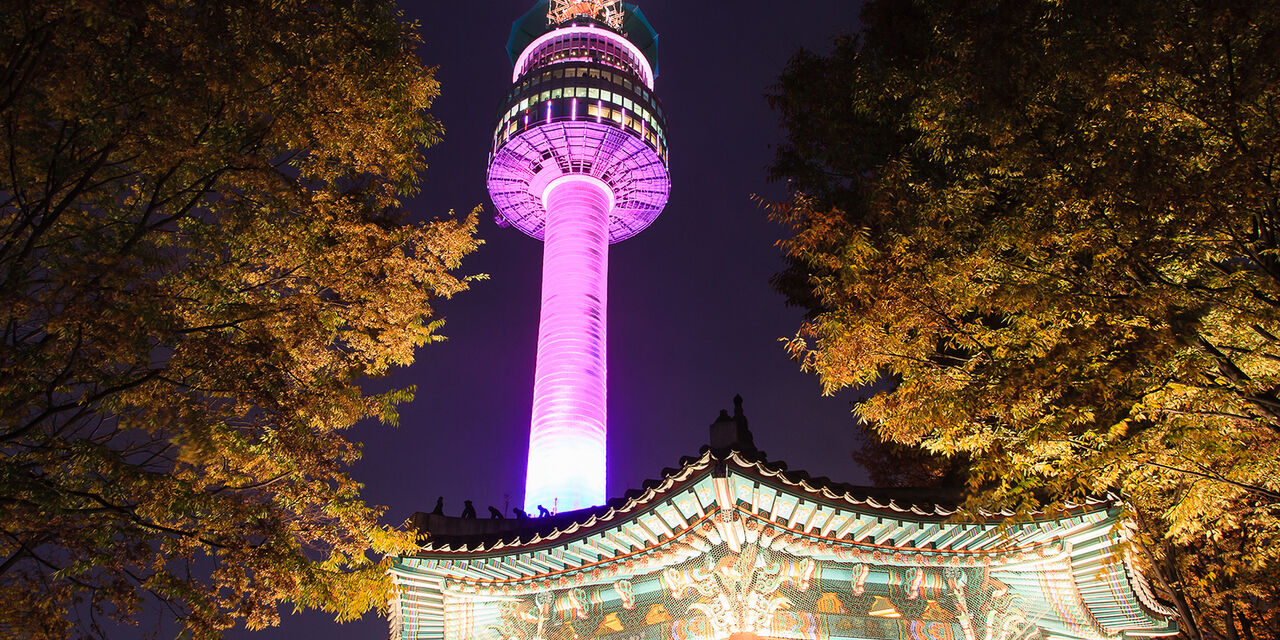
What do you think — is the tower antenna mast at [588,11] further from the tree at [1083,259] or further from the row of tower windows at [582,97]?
the tree at [1083,259]

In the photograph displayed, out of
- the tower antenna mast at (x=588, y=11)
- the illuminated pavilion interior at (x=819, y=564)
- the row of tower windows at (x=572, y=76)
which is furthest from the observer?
the tower antenna mast at (x=588, y=11)

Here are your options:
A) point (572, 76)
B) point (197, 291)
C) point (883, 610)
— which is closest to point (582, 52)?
point (572, 76)

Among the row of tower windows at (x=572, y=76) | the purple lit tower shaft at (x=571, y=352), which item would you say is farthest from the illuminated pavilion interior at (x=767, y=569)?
the row of tower windows at (x=572, y=76)

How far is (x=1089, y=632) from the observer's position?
24.3 ft

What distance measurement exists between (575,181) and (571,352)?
9751mm

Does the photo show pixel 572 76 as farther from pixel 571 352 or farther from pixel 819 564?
pixel 819 564

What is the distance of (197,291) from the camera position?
727 cm

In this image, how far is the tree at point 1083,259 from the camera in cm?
646

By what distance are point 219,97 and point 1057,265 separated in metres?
8.13

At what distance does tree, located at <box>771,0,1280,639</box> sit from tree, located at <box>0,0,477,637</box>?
5.50 meters

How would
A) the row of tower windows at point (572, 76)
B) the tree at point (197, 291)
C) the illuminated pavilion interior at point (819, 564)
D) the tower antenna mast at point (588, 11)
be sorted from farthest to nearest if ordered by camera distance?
1. the tower antenna mast at point (588, 11)
2. the row of tower windows at point (572, 76)
3. the illuminated pavilion interior at point (819, 564)
4. the tree at point (197, 291)

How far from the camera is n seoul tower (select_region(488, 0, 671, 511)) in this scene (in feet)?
95.5

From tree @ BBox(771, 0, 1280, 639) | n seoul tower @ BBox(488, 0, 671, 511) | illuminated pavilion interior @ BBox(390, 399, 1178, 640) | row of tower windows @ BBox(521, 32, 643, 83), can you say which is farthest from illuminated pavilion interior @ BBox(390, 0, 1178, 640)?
row of tower windows @ BBox(521, 32, 643, 83)

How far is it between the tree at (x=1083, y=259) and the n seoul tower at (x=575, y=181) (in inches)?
807
